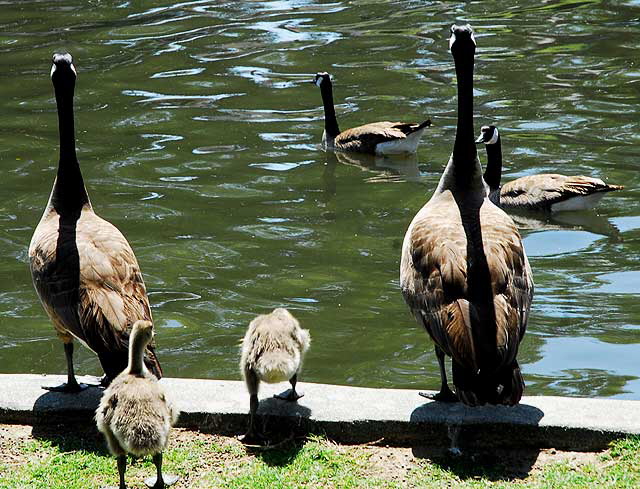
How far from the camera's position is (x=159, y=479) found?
244 inches

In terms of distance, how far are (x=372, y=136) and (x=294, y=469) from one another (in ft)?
36.3

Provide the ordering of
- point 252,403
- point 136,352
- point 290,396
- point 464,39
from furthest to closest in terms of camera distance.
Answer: point 464,39
point 290,396
point 252,403
point 136,352

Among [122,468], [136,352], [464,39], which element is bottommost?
[122,468]

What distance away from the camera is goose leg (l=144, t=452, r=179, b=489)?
612cm

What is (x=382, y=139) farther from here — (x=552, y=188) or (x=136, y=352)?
(x=136, y=352)

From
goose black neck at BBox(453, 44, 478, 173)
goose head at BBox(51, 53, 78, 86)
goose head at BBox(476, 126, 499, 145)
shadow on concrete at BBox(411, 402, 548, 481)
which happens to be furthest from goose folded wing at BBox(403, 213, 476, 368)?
goose head at BBox(476, 126, 499, 145)

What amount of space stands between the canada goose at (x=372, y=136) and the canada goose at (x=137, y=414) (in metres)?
10.4

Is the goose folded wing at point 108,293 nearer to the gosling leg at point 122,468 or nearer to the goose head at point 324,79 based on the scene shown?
the gosling leg at point 122,468

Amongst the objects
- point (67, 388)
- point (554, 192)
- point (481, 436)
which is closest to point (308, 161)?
point (554, 192)

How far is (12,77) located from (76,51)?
84.9 inches

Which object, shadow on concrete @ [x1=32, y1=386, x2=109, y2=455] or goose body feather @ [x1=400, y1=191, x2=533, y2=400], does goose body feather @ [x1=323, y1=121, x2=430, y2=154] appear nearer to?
goose body feather @ [x1=400, y1=191, x2=533, y2=400]

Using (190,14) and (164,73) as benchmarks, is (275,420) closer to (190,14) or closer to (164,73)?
(164,73)

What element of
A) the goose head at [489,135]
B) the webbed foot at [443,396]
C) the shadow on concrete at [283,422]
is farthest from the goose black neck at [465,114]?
the goose head at [489,135]

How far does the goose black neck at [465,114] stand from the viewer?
28.1 feet
